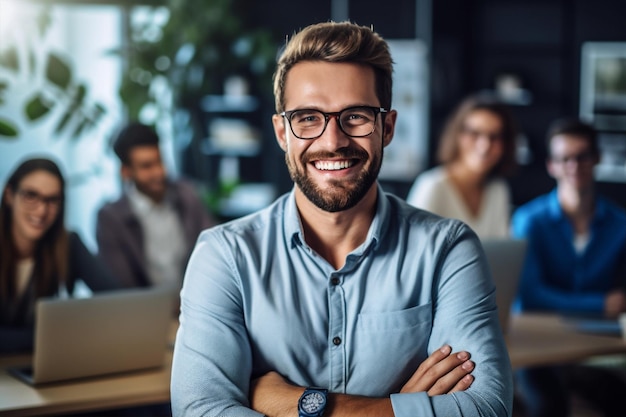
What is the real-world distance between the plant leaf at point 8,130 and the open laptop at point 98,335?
2.70 ft

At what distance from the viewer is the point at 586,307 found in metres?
3.56

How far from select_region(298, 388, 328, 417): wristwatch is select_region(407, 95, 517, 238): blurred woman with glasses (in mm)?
2009

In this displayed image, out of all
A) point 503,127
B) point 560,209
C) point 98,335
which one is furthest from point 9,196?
point 560,209

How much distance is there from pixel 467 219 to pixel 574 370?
36.0 inches

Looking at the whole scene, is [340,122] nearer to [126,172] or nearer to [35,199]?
[35,199]

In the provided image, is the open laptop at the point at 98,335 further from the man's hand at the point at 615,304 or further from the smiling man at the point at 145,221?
Result: the man's hand at the point at 615,304

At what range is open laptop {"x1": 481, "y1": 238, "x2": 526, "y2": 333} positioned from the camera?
284cm

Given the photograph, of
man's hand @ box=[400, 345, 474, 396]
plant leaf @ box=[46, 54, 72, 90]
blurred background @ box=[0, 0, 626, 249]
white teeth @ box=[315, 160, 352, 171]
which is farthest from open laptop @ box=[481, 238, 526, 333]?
blurred background @ box=[0, 0, 626, 249]

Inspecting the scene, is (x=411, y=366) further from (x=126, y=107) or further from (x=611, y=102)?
(x=611, y=102)

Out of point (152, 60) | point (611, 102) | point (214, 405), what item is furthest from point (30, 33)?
point (611, 102)

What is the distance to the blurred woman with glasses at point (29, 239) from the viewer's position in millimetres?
2910

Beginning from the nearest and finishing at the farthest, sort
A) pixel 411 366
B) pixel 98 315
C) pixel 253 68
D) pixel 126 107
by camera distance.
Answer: pixel 411 366 < pixel 98 315 < pixel 126 107 < pixel 253 68

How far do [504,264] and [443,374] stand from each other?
1084 mm

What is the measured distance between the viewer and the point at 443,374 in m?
1.86
